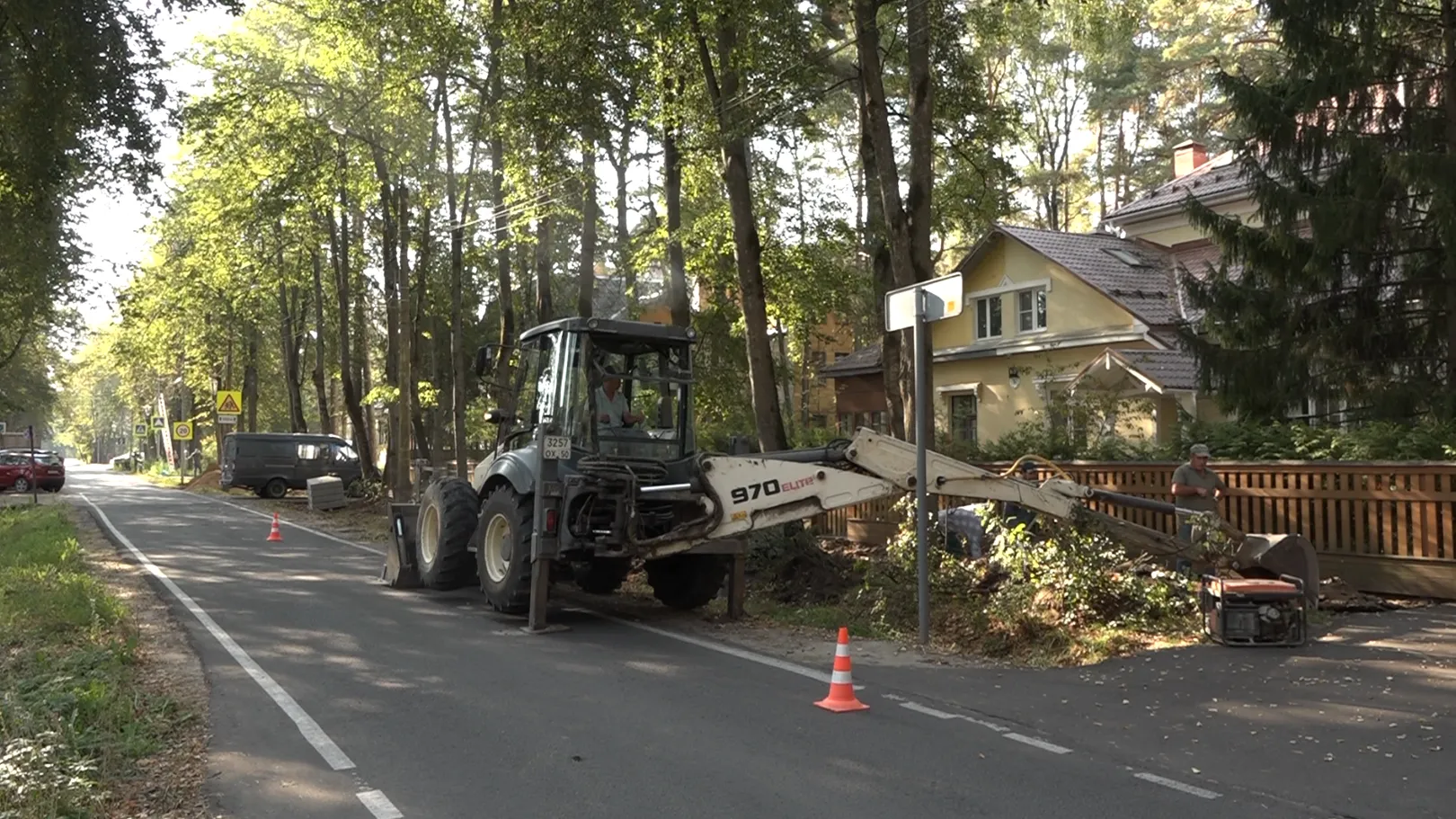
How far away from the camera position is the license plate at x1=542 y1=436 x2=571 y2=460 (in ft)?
33.7

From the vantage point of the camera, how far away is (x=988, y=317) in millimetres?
30172

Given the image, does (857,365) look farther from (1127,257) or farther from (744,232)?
(744,232)

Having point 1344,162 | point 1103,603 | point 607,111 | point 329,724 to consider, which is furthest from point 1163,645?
point 607,111

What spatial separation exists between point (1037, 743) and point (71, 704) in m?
5.94

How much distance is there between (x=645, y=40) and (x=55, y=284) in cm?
2163

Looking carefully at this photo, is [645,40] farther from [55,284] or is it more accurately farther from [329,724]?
[55,284]

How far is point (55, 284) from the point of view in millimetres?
30750

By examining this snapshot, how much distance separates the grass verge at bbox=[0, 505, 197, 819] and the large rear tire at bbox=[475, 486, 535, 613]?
3.19m

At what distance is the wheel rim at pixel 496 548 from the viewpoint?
1141 centimetres

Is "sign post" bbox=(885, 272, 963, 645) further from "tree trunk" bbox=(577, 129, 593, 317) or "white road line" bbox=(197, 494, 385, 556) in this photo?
"tree trunk" bbox=(577, 129, 593, 317)

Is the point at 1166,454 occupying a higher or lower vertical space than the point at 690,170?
lower

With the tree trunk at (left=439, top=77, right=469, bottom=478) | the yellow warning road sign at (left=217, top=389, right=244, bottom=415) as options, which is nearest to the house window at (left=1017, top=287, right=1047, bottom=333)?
the tree trunk at (left=439, top=77, right=469, bottom=478)

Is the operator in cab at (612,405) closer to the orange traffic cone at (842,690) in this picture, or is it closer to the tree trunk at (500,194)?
the orange traffic cone at (842,690)

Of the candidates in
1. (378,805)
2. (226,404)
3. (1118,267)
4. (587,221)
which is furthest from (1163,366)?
(226,404)
